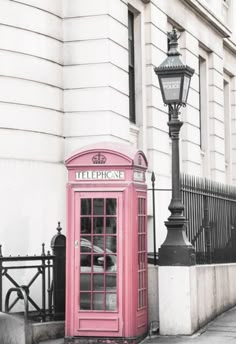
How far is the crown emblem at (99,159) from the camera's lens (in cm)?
1059

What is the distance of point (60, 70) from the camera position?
16.5 m

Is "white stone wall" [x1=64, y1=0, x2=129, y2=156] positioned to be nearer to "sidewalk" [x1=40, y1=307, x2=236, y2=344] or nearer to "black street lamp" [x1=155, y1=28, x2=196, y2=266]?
"black street lamp" [x1=155, y1=28, x2=196, y2=266]

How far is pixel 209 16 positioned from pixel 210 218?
A: 1194cm

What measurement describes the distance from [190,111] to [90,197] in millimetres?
12560

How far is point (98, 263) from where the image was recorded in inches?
416

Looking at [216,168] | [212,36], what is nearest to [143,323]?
[216,168]

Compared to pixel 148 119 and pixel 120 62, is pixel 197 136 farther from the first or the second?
pixel 120 62

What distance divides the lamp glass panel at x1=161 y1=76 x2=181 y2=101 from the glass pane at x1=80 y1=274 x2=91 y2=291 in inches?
127

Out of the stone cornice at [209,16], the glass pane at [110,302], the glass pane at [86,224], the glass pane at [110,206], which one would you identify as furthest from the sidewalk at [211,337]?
the stone cornice at [209,16]

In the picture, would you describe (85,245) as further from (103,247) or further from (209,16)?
(209,16)

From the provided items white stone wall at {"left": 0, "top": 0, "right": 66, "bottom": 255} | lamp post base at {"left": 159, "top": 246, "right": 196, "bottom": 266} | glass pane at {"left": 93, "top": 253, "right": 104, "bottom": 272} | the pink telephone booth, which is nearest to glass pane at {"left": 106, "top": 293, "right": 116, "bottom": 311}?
the pink telephone booth

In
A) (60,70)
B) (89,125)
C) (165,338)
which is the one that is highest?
(60,70)

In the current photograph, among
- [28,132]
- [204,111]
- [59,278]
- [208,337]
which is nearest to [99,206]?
[59,278]

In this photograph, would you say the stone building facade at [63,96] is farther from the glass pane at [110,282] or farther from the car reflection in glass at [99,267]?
the glass pane at [110,282]
